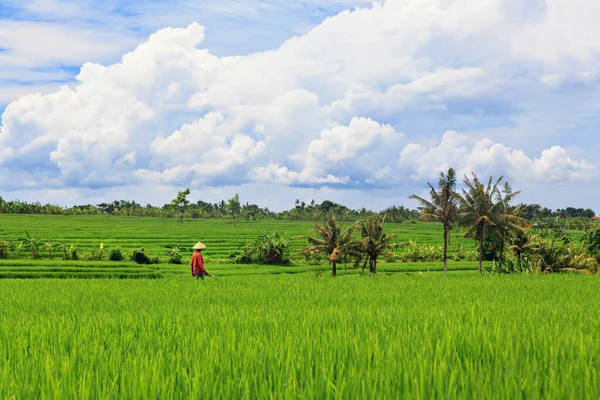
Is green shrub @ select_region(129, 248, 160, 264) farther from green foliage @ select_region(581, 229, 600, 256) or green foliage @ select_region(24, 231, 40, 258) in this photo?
green foliage @ select_region(581, 229, 600, 256)

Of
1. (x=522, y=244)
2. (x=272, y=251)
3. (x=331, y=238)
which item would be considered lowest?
(x=272, y=251)

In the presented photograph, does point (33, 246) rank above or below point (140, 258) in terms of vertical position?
above

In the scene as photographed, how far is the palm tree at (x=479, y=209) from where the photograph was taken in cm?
3123

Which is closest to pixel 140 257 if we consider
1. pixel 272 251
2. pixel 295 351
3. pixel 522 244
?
pixel 272 251

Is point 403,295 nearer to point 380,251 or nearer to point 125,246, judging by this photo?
point 380,251

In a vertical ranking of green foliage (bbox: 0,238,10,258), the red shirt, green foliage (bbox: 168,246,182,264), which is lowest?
green foliage (bbox: 168,246,182,264)

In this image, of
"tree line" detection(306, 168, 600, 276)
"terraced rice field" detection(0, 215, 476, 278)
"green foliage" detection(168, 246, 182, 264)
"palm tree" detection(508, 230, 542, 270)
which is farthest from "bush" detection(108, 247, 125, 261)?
"palm tree" detection(508, 230, 542, 270)

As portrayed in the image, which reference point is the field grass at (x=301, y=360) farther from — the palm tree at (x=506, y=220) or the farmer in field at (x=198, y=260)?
the palm tree at (x=506, y=220)

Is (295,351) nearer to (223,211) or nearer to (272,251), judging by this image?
(272,251)

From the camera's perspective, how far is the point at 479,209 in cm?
3166

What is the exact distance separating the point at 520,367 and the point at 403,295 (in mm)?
9724

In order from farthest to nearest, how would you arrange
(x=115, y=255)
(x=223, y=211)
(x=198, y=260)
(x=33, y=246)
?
(x=223, y=211) < (x=115, y=255) < (x=33, y=246) < (x=198, y=260)

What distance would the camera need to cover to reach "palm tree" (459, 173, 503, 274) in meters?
31.2

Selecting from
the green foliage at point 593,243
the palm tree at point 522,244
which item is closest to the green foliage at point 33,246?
the palm tree at point 522,244
